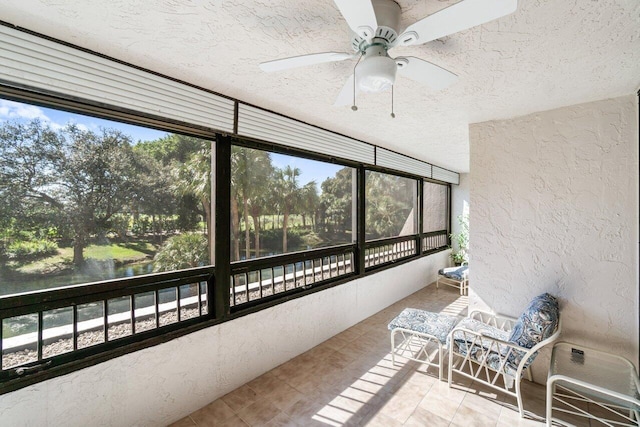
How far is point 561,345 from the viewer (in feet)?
7.47

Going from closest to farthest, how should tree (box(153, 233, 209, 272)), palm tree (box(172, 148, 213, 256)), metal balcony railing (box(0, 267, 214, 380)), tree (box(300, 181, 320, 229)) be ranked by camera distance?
metal balcony railing (box(0, 267, 214, 380)) → tree (box(153, 233, 209, 272)) → palm tree (box(172, 148, 213, 256)) → tree (box(300, 181, 320, 229))

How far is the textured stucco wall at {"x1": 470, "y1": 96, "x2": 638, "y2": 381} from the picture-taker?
211 centimetres

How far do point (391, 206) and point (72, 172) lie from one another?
4.83 metres

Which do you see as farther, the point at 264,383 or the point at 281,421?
the point at 264,383

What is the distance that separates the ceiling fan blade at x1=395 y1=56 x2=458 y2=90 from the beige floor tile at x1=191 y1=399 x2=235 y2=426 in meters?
2.59

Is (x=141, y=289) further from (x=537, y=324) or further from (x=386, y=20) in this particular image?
(x=537, y=324)

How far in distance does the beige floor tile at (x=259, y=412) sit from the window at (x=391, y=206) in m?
2.89

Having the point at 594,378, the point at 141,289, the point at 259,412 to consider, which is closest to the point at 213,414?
the point at 259,412

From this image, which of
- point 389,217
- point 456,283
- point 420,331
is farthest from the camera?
point 389,217

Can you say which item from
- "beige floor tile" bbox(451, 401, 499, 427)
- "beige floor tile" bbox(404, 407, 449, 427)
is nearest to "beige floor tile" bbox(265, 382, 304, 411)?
"beige floor tile" bbox(404, 407, 449, 427)

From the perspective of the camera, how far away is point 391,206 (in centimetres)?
550

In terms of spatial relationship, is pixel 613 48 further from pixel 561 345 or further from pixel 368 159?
pixel 368 159

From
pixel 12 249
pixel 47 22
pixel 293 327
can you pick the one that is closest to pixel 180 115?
pixel 47 22

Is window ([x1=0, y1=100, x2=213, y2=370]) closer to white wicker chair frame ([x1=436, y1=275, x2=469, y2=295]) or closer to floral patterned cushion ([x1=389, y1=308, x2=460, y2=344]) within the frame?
floral patterned cushion ([x1=389, y1=308, x2=460, y2=344])
